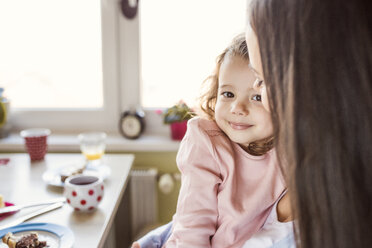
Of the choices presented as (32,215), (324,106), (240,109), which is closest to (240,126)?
(240,109)

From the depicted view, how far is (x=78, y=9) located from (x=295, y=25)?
1.57m

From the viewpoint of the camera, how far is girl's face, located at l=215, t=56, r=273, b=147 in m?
0.86

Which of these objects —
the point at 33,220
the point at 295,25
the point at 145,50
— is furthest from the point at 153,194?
the point at 295,25

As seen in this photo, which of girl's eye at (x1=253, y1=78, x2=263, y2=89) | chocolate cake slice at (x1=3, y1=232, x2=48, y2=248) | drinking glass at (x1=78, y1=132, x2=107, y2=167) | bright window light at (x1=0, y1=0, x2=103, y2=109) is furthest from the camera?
bright window light at (x1=0, y1=0, x2=103, y2=109)

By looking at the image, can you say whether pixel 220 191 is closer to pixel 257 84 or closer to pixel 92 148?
pixel 257 84

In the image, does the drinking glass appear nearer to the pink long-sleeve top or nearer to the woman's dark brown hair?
the pink long-sleeve top

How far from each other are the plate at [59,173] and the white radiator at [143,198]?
405mm

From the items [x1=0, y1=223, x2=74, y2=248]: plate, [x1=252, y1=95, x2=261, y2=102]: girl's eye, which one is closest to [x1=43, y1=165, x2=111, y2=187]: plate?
[x1=0, y1=223, x2=74, y2=248]: plate

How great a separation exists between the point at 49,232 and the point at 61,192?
27 centimetres

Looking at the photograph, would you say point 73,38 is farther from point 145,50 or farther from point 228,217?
point 228,217

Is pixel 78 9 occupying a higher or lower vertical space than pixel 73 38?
higher

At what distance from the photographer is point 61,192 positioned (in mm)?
1253

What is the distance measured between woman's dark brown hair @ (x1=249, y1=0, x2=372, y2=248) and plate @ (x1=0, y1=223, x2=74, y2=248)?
615mm

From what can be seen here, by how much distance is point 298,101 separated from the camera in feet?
1.72
